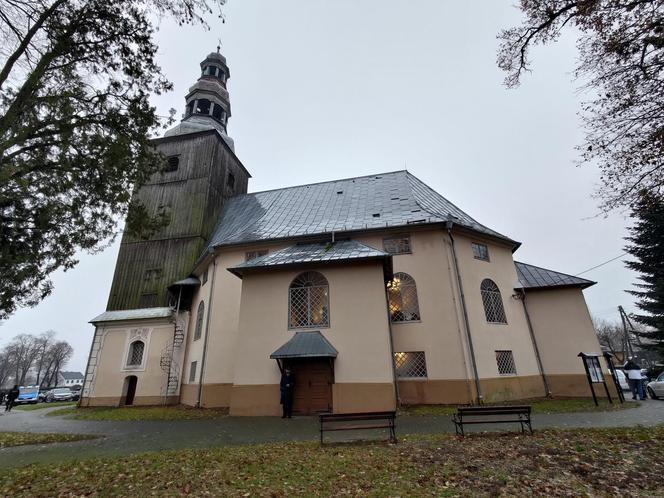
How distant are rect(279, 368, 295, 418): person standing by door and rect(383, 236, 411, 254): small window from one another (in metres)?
7.14

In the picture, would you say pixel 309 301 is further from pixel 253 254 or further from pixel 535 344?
pixel 535 344

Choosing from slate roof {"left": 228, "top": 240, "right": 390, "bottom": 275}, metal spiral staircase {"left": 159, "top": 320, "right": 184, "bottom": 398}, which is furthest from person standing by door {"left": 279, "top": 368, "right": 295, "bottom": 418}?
metal spiral staircase {"left": 159, "top": 320, "right": 184, "bottom": 398}

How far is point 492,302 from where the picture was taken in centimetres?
1542

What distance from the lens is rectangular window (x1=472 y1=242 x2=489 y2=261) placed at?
16.1 meters

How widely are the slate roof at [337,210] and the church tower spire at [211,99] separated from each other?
7401 millimetres

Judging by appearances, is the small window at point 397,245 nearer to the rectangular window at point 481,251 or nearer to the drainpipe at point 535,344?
the rectangular window at point 481,251

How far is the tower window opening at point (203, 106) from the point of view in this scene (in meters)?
26.7

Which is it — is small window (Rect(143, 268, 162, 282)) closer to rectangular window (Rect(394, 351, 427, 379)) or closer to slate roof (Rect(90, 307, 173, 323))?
slate roof (Rect(90, 307, 173, 323))

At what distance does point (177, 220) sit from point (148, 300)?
5.15 metres

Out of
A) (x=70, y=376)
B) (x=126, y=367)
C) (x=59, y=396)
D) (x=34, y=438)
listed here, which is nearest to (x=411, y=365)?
(x=34, y=438)

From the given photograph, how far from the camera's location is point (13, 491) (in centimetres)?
525

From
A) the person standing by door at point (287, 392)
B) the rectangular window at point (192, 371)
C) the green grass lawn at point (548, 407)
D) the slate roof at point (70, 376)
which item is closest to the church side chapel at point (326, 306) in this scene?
the rectangular window at point (192, 371)

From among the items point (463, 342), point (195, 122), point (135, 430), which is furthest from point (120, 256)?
point (463, 342)

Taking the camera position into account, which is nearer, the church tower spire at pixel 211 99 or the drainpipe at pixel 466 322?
the drainpipe at pixel 466 322
